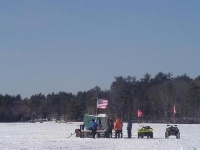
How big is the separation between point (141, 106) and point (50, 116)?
4254 centimetres

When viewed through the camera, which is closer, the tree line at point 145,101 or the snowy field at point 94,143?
the snowy field at point 94,143

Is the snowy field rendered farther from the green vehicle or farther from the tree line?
the tree line

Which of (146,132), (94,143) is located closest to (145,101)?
(146,132)

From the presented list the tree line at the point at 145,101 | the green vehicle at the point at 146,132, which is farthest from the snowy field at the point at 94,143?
the tree line at the point at 145,101

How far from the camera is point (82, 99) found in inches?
5492

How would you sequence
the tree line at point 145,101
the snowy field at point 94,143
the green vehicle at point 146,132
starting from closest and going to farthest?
the snowy field at point 94,143 → the green vehicle at point 146,132 → the tree line at point 145,101

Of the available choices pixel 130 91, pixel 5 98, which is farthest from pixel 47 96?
pixel 130 91

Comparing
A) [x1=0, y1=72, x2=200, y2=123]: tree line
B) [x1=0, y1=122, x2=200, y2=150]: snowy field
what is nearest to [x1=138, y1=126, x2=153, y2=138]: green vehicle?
[x1=0, y1=122, x2=200, y2=150]: snowy field

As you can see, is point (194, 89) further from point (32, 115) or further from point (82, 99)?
point (32, 115)

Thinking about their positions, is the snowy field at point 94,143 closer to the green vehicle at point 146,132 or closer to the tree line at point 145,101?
the green vehicle at point 146,132

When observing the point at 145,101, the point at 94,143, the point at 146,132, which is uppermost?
the point at 145,101

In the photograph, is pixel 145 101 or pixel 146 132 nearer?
pixel 146 132

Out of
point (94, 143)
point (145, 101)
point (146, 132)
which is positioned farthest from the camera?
point (145, 101)

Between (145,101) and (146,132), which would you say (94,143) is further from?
(145,101)
